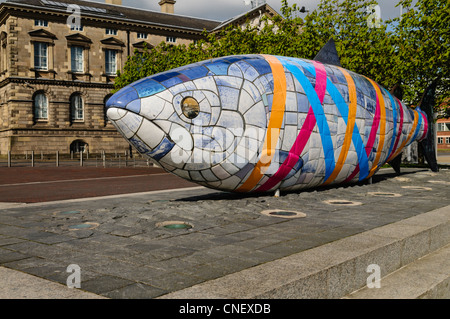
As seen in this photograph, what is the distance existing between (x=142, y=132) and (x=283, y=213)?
2628 millimetres

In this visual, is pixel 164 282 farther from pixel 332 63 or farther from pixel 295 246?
pixel 332 63

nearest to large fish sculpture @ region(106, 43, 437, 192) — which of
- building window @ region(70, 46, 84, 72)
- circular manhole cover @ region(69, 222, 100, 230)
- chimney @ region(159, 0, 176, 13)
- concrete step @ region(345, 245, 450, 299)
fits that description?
circular manhole cover @ region(69, 222, 100, 230)

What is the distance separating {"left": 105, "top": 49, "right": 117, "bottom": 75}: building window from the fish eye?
4424cm

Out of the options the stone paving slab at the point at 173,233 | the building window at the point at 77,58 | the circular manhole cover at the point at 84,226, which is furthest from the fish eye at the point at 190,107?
the building window at the point at 77,58

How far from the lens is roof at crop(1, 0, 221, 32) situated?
4469 cm

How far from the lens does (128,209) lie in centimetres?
778

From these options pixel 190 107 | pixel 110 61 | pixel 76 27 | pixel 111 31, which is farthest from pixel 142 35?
pixel 190 107

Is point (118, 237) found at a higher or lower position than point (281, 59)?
lower

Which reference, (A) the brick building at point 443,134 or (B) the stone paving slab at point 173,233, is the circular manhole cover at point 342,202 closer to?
(B) the stone paving slab at point 173,233

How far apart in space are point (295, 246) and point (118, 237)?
2208 mm

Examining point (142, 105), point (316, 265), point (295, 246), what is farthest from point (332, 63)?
point (316, 265)
